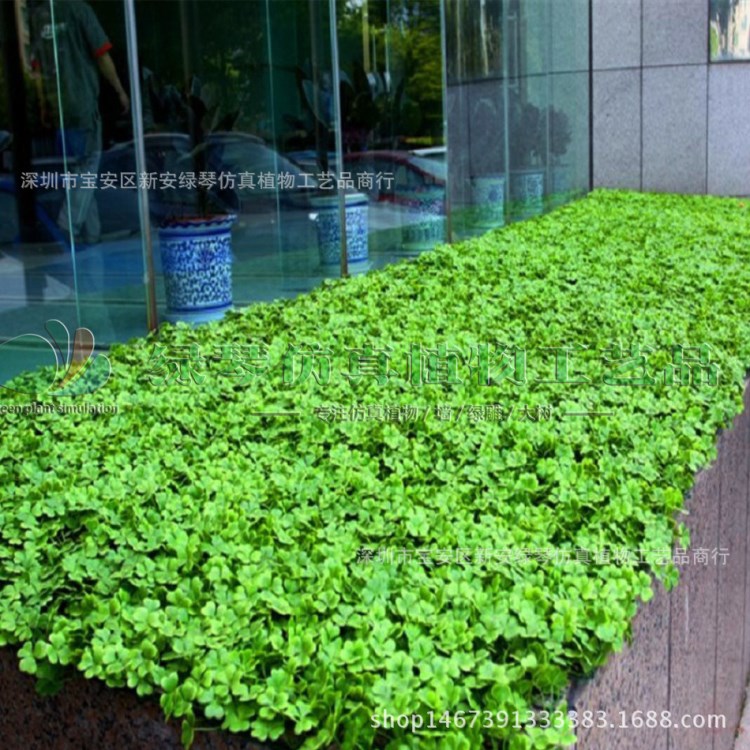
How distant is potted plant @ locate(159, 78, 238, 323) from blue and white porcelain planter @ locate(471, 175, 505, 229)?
4085 millimetres

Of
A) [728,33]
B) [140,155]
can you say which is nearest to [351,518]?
[140,155]

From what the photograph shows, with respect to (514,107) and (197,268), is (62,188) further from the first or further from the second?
(514,107)

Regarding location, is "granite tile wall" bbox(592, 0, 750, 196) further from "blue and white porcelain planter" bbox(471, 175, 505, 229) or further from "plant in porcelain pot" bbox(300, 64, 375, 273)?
"plant in porcelain pot" bbox(300, 64, 375, 273)

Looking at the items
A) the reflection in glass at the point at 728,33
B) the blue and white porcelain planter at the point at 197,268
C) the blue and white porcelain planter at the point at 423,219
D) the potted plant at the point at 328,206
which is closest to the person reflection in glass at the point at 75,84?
the blue and white porcelain planter at the point at 197,268

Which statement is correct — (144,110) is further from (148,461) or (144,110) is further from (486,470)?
(486,470)

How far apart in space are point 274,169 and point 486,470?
17.9ft

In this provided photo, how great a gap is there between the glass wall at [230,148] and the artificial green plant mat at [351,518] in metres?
1.05

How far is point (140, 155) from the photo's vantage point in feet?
22.6

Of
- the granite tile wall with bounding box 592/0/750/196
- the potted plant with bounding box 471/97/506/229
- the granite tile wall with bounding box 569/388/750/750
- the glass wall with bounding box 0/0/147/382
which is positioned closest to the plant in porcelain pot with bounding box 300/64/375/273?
the glass wall with bounding box 0/0/147/382

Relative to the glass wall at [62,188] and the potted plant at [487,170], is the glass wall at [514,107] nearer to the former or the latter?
the potted plant at [487,170]

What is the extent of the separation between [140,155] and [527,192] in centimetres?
725

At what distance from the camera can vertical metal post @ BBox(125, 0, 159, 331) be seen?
6715 mm

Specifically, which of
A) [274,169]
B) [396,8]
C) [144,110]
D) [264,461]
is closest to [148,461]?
[264,461]

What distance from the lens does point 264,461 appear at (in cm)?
373
